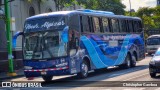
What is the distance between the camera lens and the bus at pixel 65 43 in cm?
1872

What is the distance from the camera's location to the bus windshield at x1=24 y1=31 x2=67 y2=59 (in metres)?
18.7

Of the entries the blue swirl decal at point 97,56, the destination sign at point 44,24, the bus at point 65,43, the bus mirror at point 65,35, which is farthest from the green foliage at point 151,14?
the bus mirror at point 65,35

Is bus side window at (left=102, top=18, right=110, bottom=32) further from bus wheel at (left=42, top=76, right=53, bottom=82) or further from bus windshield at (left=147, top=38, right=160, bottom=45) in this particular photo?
bus windshield at (left=147, top=38, right=160, bottom=45)

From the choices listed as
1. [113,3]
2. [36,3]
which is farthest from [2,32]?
[113,3]

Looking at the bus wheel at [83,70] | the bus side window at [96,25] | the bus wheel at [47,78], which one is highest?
the bus side window at [96,25]

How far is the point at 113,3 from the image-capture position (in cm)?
5991

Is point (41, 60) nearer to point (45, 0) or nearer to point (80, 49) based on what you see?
point (80, 49)

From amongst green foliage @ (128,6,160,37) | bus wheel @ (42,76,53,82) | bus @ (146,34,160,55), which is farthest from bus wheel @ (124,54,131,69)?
green foliage @ (128,6,160,37)

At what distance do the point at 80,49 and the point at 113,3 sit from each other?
1599 inches

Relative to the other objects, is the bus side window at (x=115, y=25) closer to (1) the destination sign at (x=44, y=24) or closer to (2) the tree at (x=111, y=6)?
(1) the destination sign at (x=44, y=24)

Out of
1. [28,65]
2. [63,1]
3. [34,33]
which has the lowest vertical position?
[28,65]

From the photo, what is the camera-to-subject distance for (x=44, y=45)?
18859 mm

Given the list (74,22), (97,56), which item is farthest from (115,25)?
(74,22)

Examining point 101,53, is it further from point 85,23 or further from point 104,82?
point 104,82
